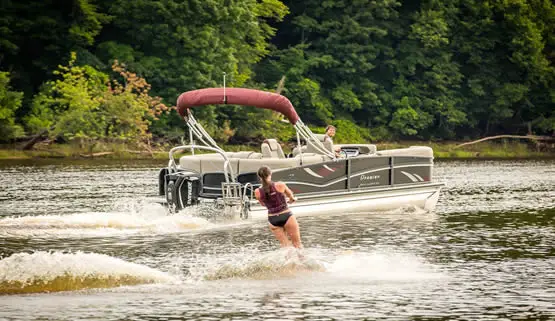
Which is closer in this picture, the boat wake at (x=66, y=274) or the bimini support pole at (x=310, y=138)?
the boat wake at (x=66, y=274)

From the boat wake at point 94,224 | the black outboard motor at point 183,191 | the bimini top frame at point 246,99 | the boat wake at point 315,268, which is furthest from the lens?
the bimini top frame at point 246,99

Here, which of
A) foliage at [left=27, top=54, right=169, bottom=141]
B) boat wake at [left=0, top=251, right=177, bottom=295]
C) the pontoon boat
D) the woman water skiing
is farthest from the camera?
foliage at [left=27, top=54, right=169, bottom=141]

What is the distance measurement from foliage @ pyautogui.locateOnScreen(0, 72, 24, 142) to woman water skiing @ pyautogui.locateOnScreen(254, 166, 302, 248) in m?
35.7

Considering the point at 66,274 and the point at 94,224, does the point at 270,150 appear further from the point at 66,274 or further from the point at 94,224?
the point at 66,274

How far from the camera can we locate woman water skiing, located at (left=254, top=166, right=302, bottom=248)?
1678 cm

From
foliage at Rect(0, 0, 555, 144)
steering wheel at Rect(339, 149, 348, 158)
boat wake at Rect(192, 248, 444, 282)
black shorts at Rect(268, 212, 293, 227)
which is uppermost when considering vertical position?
foliage at Rect(0, 0, 555, 144)

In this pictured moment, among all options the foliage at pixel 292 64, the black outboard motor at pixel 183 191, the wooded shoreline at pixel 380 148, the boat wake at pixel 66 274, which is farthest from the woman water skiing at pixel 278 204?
the foliage at pixel 292 64

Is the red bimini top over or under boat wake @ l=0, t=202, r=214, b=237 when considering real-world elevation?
over

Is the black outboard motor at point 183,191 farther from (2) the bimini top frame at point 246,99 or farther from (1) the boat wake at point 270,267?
(1) the boat wake at point 270,267

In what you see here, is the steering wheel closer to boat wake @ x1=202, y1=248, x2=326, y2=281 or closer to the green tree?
boat wake @ x1=202, y1=248, x2=326, y2=281

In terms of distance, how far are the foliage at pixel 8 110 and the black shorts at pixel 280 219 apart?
1406 inches

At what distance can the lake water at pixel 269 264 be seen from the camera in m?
13.9

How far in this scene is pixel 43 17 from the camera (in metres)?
56.6

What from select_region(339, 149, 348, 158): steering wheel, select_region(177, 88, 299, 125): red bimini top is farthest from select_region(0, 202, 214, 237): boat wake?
select_region(339, 149, 348, 158): steering wheel
